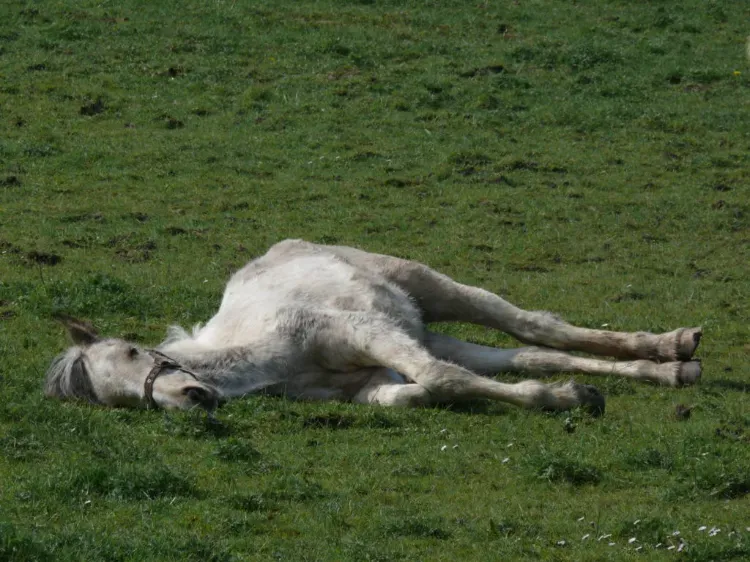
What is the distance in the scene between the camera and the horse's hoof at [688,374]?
32.7ft

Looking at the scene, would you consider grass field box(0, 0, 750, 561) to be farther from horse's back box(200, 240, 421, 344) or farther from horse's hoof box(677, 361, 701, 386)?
horse's back box(200, 240, 421, 344)

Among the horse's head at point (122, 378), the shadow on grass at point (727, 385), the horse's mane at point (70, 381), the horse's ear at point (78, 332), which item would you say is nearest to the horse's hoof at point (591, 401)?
the shadow on grass at point (727, 385)

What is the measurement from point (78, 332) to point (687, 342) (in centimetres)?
478

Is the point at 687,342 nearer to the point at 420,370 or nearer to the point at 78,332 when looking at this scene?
the point at 420,370

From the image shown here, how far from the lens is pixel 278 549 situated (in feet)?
21.5

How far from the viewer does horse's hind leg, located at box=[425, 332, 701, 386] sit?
10.0 metres

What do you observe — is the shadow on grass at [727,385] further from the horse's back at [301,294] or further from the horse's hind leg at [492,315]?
the horse's back at [301,294]

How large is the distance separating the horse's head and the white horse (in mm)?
10

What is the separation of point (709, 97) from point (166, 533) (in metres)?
17.2

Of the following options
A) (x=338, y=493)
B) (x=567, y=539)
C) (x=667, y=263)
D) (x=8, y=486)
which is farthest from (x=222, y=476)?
(x=667, y=263)

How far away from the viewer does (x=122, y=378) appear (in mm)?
9242

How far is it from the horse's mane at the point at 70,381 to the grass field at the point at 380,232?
26cm

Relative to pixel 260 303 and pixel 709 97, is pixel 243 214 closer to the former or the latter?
pixel 260 303

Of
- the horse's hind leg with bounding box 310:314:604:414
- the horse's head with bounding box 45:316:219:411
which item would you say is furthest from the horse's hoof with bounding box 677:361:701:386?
the horse's head with bounding box 45:316:219:411
